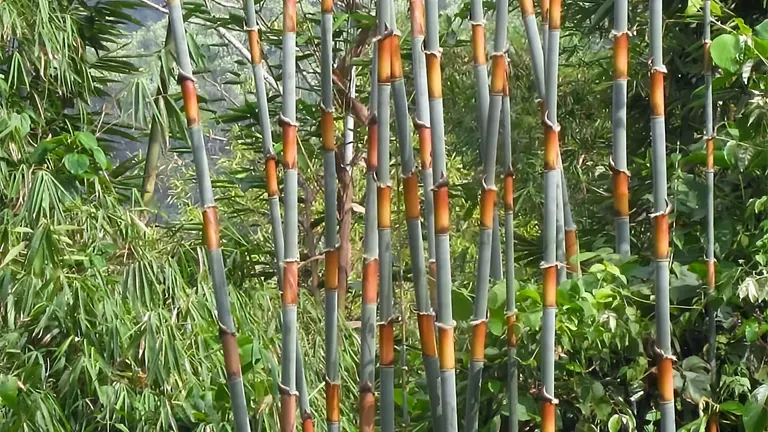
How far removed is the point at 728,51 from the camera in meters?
1.22

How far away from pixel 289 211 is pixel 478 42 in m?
0.26

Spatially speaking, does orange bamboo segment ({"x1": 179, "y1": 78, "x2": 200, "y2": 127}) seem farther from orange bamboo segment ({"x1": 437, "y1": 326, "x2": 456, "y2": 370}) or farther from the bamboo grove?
orange bamboo segment ({"x1": 437, "y1": 326, "x2": 456, "y2": 370})

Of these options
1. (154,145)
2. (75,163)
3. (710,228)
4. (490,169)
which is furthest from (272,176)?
(154,145)

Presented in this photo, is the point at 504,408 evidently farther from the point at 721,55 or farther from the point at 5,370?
the point at 5,370

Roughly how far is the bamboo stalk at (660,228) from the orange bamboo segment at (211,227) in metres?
0.41

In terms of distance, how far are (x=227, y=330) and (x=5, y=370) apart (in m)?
0.85

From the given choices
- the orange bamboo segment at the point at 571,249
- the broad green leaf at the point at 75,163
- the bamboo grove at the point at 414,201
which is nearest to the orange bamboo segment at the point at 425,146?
Answer: the bamboo grove at the point at 414,201

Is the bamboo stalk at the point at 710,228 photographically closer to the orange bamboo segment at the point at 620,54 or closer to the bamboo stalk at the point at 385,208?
the orange bamboo segment at the point at 620,54

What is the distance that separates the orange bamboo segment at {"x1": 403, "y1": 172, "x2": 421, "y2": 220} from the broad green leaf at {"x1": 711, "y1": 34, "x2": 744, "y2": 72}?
0.53m

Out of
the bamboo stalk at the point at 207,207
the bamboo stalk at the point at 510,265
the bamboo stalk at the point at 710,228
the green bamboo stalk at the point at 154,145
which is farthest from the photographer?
the green bamboo stalk at the point at 154,145

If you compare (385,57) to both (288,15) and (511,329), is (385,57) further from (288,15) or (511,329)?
(511,329)

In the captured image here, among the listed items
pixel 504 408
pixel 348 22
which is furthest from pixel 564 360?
pixel 348 22

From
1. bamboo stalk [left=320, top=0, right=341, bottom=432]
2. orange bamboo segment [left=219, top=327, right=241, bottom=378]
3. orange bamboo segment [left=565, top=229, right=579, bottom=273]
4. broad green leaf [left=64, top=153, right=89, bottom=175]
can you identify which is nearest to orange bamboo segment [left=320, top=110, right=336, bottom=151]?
bamboo stalk [left=320, top=0, right=341, bottom=432]

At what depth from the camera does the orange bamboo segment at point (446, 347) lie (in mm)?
897
